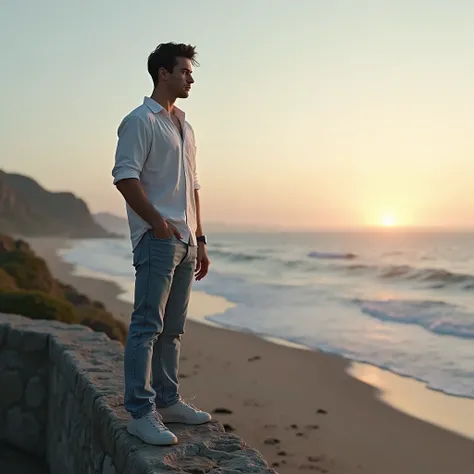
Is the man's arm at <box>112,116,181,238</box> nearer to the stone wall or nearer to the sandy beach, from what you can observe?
the stone wall

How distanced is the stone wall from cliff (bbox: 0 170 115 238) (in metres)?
96.5

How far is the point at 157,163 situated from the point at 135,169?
14 centimetres

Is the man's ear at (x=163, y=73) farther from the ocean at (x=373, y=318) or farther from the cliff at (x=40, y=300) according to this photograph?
the ocean at (x=373, y=318)

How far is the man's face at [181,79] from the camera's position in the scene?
2.87 m

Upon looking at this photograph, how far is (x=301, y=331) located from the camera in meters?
11.2

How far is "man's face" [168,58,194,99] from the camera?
9.40 ft

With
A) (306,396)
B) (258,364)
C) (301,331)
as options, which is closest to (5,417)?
(306,396)

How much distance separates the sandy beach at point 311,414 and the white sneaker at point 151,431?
7.53 ft

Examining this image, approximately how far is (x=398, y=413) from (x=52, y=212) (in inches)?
5225

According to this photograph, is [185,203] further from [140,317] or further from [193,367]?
[193,367]

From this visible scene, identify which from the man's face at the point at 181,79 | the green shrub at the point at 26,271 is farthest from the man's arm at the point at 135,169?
the green shrub at the point at 26,271

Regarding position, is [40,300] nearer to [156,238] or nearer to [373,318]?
[156,238]

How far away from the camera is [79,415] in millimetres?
3621

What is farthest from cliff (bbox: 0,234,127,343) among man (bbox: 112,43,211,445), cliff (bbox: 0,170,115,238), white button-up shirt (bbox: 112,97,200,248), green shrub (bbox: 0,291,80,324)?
cliff (bbox: 0,170,115,238)
